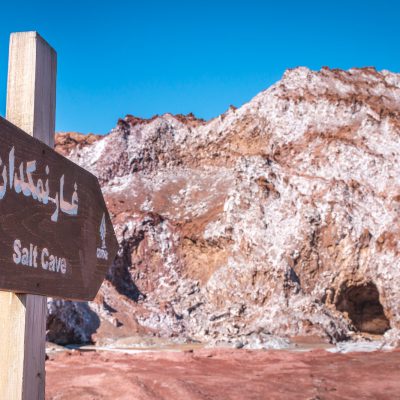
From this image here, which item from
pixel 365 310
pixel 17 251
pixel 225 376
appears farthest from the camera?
pixel 365 310

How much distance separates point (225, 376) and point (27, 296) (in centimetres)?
1285

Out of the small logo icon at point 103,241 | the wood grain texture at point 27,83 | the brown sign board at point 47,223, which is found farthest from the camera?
the small logo icon at point 103,241

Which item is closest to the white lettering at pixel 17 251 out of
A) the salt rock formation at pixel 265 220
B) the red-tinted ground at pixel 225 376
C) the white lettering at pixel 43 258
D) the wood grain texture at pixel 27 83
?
the white lettering at pixel 43 258

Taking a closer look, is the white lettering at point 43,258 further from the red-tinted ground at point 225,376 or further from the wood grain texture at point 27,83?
the red-tinted ground at point 225,376

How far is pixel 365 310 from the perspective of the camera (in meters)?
33.8

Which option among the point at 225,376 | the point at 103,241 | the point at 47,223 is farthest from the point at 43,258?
the point at 225,376

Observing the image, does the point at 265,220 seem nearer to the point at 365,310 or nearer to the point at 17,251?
the point at 365,310

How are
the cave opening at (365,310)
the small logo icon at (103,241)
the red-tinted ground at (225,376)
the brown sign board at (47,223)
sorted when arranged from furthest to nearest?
1. the cave opening at (365,310)
2. the red-tinted ground at (225,376)
3. the small logo icon at (103,241)
4. the brown sign board at (47,223)

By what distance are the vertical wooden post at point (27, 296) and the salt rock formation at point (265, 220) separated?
70.2 feet

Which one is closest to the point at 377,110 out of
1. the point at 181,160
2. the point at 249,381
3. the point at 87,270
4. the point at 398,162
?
the point at 398,162

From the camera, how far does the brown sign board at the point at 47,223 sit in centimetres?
213

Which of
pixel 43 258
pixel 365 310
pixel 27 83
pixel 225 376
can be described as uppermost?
pixel 27 83

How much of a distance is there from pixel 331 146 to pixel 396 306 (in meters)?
10.6

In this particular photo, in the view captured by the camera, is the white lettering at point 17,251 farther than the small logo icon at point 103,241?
No
